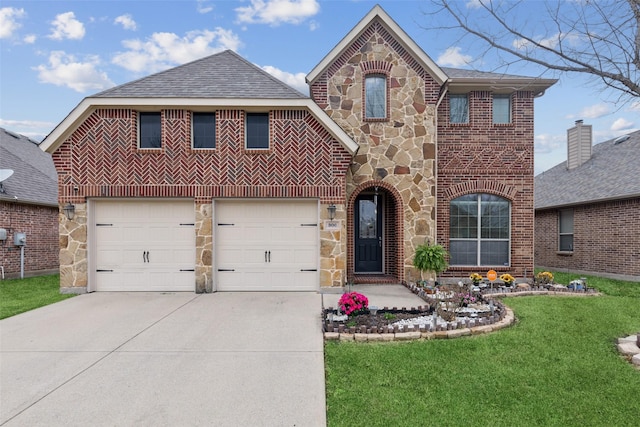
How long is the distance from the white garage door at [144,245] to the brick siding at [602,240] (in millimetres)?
14123

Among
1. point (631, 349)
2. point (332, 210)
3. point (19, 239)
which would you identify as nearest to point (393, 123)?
point (332, 210)

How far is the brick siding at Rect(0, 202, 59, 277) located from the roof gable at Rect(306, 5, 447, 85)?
11.5 m

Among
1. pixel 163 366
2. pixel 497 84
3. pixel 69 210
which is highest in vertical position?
pixel 497 84

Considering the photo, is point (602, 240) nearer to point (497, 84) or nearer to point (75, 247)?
point (497, 84)

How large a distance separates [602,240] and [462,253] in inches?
228

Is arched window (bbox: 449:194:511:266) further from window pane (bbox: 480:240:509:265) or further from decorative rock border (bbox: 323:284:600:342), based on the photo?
decorative rock border (bbox: 323:284:600:342)

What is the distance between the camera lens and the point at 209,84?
9.37 meters

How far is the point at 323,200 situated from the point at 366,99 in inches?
145

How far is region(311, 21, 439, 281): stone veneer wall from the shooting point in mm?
10219

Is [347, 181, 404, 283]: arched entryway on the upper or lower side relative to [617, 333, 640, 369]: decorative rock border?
Answer: upper

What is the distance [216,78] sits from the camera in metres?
9.66

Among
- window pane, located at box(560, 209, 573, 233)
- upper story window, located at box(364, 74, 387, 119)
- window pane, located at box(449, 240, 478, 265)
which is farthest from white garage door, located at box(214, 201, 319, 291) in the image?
window pane, located at box(560, 209, 573, 233)

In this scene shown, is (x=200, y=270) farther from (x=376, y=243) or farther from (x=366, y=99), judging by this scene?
(x=366, y=99)

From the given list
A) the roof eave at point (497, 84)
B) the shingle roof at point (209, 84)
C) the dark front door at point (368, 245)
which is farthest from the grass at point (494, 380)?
the roof eave at point (497, 84)
